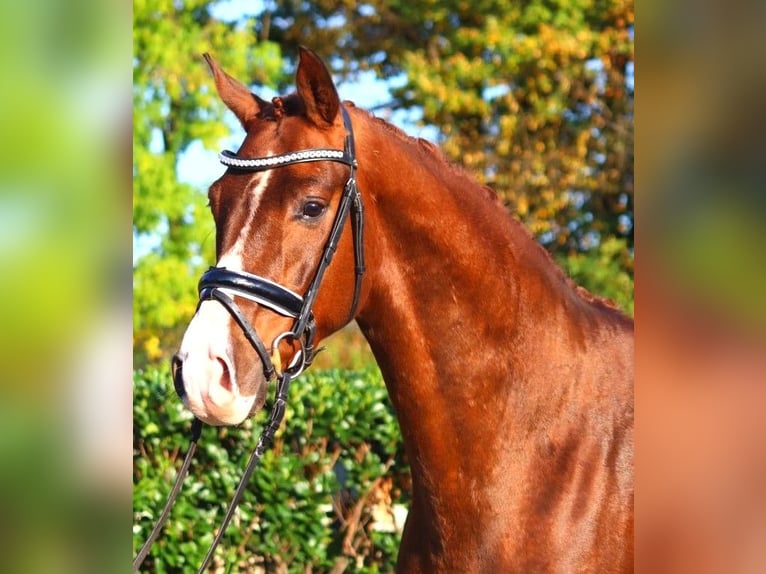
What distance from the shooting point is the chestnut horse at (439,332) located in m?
2.16

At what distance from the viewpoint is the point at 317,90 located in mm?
2238

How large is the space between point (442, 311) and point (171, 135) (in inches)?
308

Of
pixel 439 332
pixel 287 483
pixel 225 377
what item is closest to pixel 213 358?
pixel 225 377

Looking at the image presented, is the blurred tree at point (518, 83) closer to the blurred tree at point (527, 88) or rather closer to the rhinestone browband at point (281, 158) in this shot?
the blurred tree at point (527, 88)

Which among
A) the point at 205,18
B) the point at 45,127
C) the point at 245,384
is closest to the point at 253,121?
the point at 245,384

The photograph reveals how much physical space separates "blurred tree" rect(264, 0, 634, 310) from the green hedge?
6.35m

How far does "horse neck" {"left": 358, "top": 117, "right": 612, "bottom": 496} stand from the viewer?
2266 millimetres

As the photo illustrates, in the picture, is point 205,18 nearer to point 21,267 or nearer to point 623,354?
point 623,354

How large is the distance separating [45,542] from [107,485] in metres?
→ 0.07

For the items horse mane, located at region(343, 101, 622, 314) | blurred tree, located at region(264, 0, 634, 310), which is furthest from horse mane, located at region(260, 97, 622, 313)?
blurred tree, located at region(264, 0, 634, 310)

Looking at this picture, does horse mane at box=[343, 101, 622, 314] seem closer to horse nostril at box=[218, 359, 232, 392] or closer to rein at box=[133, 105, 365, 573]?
rein at box=[133, 105, 365, 573]

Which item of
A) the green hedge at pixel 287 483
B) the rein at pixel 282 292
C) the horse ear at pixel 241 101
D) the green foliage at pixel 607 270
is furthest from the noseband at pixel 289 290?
the green foliage at pixel 607 270

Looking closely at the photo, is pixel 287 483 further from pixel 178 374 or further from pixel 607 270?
pixel 607 270

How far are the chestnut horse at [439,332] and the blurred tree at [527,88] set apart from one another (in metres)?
8.74
